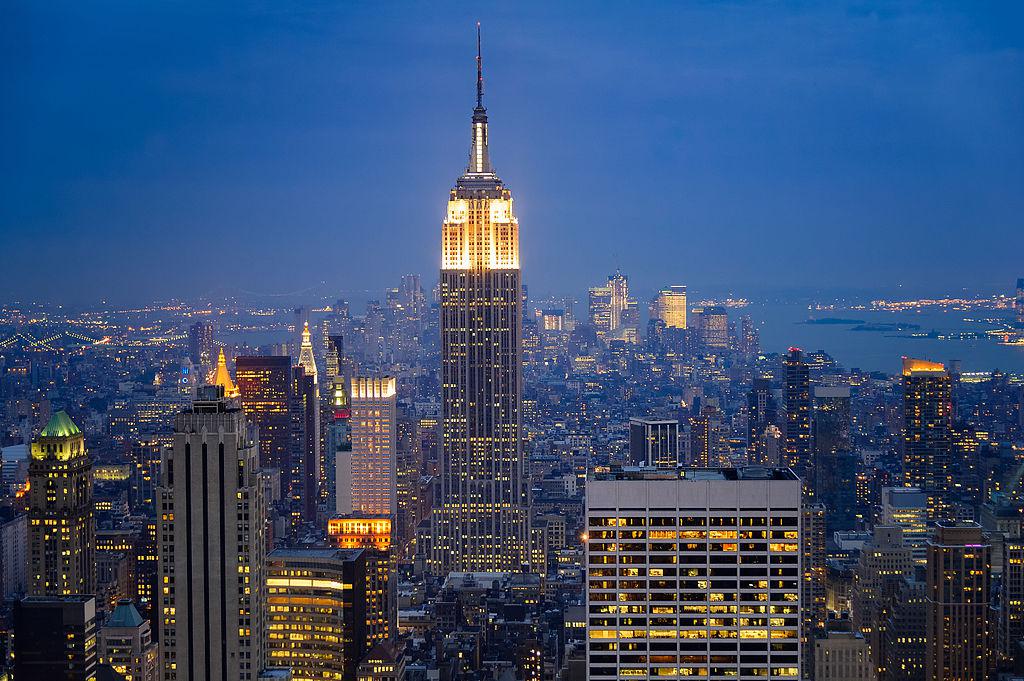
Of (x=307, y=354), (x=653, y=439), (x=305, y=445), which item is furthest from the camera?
(x=305, y=445)

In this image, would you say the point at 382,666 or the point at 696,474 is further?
the point at 382,666

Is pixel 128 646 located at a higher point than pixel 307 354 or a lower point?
lower

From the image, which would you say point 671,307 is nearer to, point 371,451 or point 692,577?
point 371,451

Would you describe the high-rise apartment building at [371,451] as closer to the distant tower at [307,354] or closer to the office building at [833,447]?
the distant tower at [307,354]

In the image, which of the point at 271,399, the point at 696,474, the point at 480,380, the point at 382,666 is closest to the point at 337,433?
the point at 480,380

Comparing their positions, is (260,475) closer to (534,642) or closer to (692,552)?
(692,552)

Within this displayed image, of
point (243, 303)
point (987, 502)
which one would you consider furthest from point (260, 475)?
point (987, 502)
